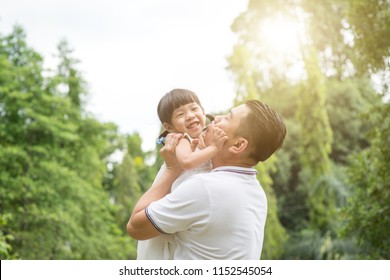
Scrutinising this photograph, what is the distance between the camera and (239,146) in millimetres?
1917

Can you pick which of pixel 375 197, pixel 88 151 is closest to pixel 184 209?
pixel 375 197

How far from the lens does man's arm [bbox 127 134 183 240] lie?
73.1 inches

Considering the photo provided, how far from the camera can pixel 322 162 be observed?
584 inches

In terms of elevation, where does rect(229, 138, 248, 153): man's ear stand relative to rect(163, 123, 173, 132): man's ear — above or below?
below

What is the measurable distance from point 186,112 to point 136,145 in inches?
Result: 818

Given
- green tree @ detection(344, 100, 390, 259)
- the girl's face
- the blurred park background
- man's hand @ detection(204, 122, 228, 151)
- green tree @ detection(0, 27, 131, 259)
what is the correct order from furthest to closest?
1. the blurred park background
2. green tree @ detection(0, 27, 131, 259)
3. green tree @ detection(344, 100, 390, 259)
4. the girl's face
5. man's hand @ detection(204, 122, 228, 151)

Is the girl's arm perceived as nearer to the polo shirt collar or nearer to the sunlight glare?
the polo shirt collar

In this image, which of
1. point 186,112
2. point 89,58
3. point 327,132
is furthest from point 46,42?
point 186,112

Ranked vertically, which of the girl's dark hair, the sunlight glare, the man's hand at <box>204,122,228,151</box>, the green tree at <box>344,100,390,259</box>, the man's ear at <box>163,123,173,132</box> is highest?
the sunlight glare

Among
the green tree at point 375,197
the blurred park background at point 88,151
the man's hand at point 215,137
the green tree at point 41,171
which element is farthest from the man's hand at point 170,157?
the green tree at point 41,171

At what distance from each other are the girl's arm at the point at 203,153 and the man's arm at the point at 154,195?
45 mm

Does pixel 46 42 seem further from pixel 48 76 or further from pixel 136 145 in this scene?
pixel 136 145

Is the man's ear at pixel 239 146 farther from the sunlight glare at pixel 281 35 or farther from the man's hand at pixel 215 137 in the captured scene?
the sunlight glare at pixel 281 35

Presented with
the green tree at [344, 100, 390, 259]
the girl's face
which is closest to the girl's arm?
the girl's face
